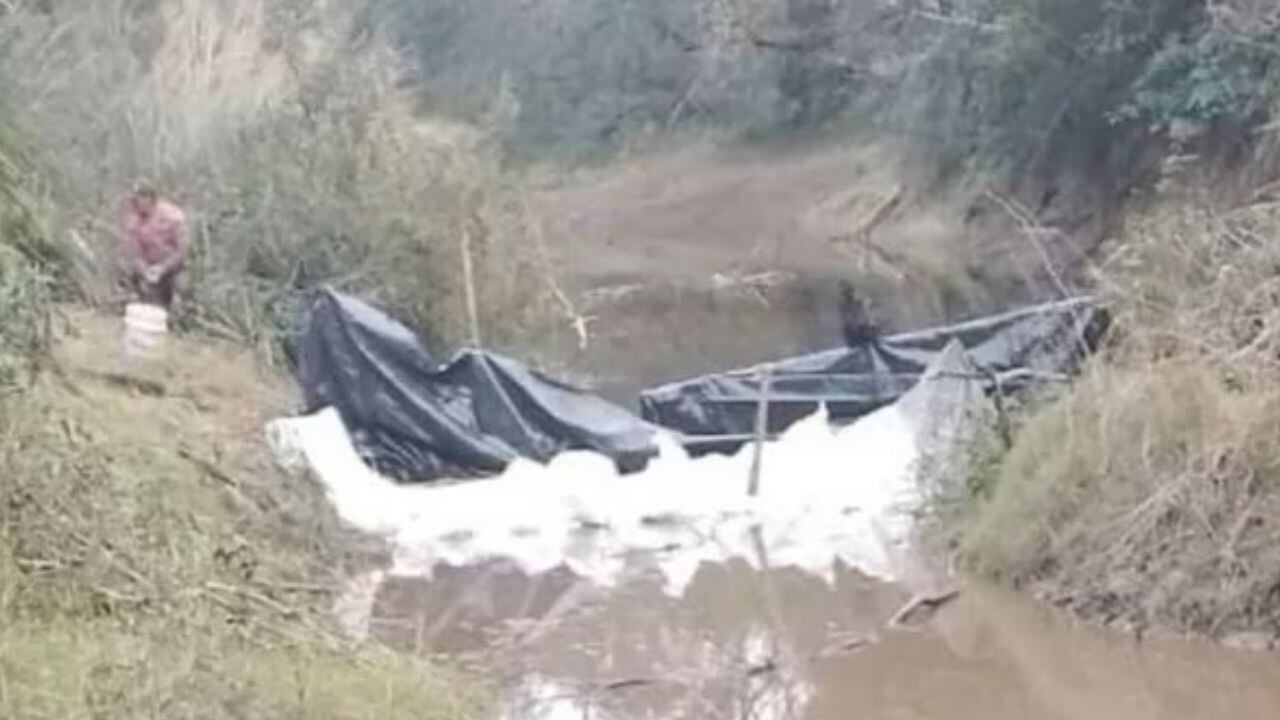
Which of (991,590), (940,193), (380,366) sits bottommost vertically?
(940,193)

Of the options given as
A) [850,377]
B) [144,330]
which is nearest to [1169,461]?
[850,377]

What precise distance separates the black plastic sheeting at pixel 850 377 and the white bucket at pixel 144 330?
2.96 meters

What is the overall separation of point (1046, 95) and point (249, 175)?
12.7 m

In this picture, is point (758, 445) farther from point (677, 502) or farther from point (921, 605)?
point (921, 605)

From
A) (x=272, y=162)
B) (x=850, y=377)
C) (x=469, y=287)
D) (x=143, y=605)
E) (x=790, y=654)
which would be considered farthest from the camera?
(x=469, y=287)

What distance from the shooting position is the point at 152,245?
588 inches

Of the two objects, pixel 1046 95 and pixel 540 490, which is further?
pixel 1046 95

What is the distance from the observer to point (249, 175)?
56.0ft

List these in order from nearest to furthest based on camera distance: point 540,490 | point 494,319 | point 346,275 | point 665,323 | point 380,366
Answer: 1. point 540,490
2. point 380,366
3. point 346,275
4. point 494,319
5. point 665,323

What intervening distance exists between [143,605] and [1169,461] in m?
4.94

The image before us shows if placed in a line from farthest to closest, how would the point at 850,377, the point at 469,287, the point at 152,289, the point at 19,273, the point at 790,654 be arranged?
1. the point at 469,287
2. the point at 850,377
3. the point at 152,289
4. the point at 790,654
5. the point at 19,273

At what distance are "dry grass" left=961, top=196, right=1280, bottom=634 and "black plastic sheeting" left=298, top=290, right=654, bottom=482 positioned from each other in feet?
9.99

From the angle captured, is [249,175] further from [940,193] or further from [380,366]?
[940,193]

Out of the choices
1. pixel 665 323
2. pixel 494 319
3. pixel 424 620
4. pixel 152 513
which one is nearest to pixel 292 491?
pixel 424 620
